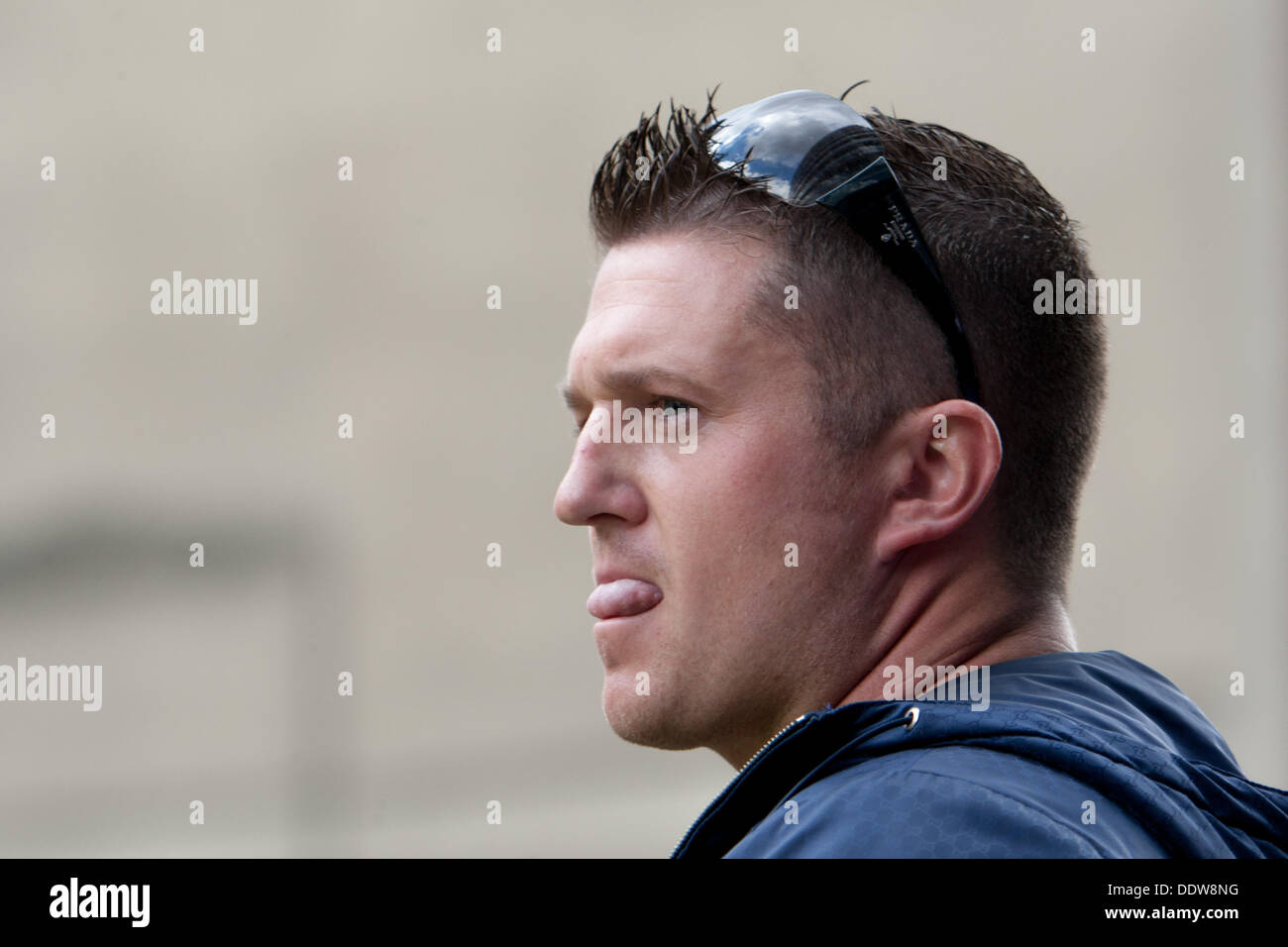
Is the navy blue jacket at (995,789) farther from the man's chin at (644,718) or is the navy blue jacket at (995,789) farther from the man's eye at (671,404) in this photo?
the man's eye at (671,404)

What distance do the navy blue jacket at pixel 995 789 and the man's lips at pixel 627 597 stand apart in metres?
0.31

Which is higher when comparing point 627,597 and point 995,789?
point 627,597

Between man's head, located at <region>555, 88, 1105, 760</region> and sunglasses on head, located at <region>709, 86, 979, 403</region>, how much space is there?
0.02 m

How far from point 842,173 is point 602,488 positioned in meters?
0.51

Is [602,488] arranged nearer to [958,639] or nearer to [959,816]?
[958,639]

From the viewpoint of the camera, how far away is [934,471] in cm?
167

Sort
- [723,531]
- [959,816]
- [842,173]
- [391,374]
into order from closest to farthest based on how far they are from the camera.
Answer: [959,816] → [723,531] → [842,173] → [391,374]

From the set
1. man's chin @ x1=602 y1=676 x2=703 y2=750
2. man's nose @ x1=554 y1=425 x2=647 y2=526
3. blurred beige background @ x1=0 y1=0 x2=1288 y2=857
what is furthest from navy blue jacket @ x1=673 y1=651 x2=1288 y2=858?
blurred beige background @ x1=0 y1=0 x2=1288 y2=857

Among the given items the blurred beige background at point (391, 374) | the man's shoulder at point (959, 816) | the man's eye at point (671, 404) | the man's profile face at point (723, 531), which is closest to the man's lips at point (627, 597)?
the man's profile face at point (723, 531)

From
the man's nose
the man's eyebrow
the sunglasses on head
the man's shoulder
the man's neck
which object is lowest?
the man's shoulder

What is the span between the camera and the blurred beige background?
6.99m

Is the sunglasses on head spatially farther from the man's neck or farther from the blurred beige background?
the blurred beige background

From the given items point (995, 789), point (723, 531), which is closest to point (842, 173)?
point (723, 531)

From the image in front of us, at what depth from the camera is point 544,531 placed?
7.14 metres
